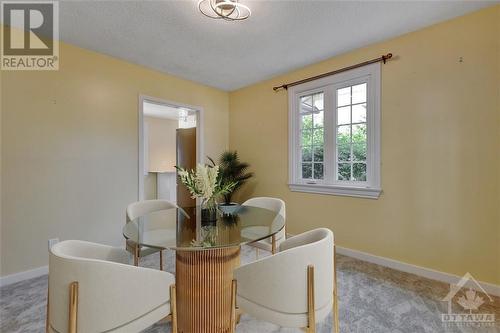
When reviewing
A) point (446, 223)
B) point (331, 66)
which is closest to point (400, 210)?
point (446, 223)

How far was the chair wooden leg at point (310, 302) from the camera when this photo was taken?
1119 millimetres

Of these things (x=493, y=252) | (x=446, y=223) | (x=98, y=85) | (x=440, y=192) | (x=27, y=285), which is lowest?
(x=27, y=285)

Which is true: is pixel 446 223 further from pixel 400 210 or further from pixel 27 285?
pixel 27 285

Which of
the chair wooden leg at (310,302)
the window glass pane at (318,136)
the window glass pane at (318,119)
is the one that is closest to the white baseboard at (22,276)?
the chair wooden leg at (310,302)

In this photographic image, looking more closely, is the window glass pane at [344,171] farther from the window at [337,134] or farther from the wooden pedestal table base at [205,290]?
the wooden pedestal table base at [205,290]

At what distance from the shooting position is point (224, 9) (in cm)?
192

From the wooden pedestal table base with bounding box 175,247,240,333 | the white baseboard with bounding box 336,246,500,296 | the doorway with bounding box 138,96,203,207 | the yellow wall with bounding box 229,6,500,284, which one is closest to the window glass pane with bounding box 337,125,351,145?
the yellow wall with bounding box 229,6,500,284

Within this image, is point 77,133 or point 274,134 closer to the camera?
point 77,133

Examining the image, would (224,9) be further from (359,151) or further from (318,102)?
(359,151)

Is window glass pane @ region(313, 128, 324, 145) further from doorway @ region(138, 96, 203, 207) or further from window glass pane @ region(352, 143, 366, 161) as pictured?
Answer: doorway @ region(138, 96, 203, 207)

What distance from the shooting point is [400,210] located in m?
2.50

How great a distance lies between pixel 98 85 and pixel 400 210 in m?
3.77

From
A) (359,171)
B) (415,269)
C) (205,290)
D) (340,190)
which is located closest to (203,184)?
(205,290)

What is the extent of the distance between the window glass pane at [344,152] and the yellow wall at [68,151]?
2646 millimetres
